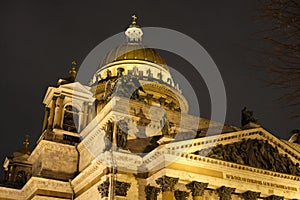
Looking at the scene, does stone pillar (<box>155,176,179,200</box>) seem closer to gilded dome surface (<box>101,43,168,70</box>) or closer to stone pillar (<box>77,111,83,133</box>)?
stone pillar (<box>77,111,83,133</box>)

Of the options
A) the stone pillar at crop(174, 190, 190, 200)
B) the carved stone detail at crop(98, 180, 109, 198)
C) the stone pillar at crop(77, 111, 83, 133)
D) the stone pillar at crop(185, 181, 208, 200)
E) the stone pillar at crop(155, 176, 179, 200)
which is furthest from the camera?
the stone pillar at crop(77, 111, 83, 133)

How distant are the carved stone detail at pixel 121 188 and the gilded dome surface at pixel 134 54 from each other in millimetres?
21897

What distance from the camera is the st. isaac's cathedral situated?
21.9 metres

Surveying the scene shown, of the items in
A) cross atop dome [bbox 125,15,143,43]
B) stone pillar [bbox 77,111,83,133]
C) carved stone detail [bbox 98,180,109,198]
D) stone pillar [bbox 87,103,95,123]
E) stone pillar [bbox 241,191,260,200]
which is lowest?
stone pillar [bbox 241,191,260,200]

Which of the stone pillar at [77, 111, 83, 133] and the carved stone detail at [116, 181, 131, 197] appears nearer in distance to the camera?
the carved stone detail at [116, 181, 131, 197]

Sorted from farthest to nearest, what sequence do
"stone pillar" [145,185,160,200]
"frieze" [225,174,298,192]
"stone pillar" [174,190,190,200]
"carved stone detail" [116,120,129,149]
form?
"frieze" [225,174,298,192], "carved stone detail" [116,120,129,149], "stone pillar" [174,190,190,200], "stone pillar" [145,185,160,200]

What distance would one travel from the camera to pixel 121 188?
71.7ft

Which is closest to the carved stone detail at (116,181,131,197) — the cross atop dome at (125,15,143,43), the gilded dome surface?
the gilded dome surface

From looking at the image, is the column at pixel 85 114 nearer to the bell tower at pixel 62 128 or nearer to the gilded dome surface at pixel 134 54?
the bell tower at pixel 62 128

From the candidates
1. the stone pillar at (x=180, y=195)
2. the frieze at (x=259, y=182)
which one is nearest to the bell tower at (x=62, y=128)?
the stone pillar at (x=180, y=195)

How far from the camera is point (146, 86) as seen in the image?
1559 inches

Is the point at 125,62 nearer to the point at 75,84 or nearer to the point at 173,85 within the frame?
the point at 173,85

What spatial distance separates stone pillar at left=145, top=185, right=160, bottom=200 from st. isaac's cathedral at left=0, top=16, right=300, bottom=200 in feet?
0.17

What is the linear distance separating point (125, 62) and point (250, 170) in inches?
847
